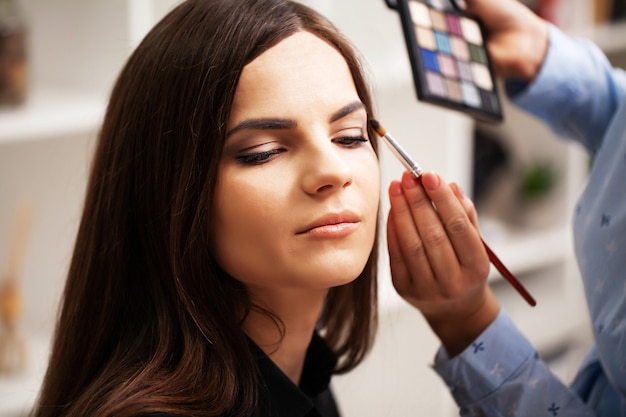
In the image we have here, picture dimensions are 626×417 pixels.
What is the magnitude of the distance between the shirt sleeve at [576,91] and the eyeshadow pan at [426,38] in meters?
0.19

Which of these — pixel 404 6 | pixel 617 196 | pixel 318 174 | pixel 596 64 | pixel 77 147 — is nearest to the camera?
pixel 318 174

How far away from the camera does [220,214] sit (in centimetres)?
73

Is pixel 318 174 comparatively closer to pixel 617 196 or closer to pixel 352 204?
pixel 352 204

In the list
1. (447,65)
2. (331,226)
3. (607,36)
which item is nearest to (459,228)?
(331,226)

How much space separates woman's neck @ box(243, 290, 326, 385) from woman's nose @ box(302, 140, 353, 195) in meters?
0.11

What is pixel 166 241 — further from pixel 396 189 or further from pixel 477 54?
pixel 477 54

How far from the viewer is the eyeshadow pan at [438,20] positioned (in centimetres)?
96

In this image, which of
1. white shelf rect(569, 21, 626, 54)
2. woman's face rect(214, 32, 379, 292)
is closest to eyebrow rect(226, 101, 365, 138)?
woman's face rect(214, 32, 379, 292)

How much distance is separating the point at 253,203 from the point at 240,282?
0.09 meters

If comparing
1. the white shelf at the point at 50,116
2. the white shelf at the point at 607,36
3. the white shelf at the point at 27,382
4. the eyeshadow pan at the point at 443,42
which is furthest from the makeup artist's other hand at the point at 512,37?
the white shelf at the point at 607,36

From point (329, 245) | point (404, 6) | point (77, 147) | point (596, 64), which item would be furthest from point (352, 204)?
point (77, 147)

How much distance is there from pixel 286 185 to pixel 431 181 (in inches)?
5.4

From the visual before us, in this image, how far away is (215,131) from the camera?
28.0 inches

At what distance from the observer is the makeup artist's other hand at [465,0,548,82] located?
1.06 metres
